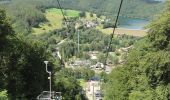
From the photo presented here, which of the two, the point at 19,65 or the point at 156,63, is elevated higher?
the point at 156,63

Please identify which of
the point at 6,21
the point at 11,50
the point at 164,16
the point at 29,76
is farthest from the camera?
the point at 29,76

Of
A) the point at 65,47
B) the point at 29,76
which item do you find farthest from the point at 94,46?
the point at 29,76

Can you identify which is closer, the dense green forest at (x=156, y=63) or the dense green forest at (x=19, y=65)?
the dense green forest at (x=156, y=63)

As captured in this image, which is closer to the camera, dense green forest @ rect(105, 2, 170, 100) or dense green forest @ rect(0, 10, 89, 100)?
dense green forest @ rect(105, 2, 170, 100)

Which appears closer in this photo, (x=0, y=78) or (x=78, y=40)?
(x=0, y=78)

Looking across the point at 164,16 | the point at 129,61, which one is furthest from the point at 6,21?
the point at 164,16

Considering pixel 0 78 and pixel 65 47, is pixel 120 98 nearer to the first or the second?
pixel 0 78

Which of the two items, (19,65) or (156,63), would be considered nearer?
(156,63)

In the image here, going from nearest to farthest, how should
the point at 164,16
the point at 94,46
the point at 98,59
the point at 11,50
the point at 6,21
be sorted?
1. the point at 164,16
2. the point at 6,21
3. the point at 11,50
4. the point at 98,59
5. the point at 94,46

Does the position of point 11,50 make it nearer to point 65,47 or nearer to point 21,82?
point 21,82

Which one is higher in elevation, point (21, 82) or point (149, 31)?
point (149, 31)
